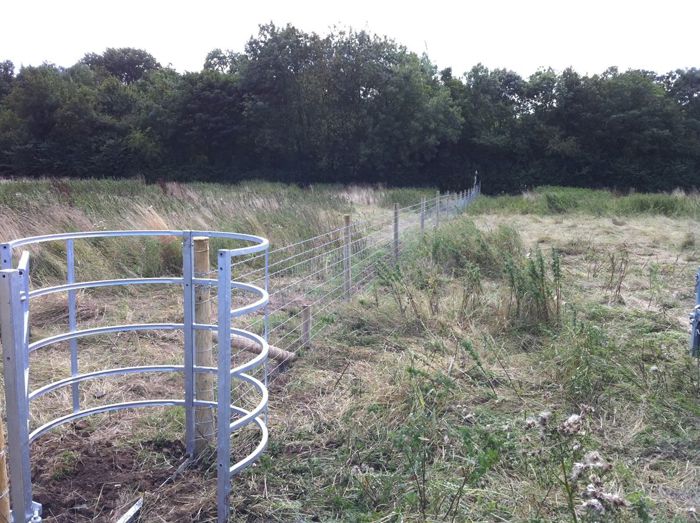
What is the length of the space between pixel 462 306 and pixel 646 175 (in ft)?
99.0

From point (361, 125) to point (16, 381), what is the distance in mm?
31448

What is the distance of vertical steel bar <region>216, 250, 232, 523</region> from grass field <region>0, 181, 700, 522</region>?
148 mm

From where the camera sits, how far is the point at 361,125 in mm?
32594

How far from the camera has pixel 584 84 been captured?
3216 centimetres

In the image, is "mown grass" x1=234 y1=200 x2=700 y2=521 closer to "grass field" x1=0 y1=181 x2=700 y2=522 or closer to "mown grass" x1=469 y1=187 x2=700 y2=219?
"grass field" x1=0 y1=181 x2=700 y2=522

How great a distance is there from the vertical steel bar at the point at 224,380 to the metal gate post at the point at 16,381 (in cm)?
66

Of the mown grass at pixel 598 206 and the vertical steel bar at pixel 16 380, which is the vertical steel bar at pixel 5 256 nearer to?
the vertical steel bar at pixel 16 380

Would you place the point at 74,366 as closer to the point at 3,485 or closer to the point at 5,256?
the point at 5,256

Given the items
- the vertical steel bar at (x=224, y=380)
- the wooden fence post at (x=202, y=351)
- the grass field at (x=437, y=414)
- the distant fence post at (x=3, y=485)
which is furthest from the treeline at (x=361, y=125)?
the distant fence post at (x=3, y=485)

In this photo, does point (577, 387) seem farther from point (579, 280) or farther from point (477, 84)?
point (477, 84)

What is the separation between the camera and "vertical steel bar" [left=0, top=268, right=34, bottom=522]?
2.05 metres

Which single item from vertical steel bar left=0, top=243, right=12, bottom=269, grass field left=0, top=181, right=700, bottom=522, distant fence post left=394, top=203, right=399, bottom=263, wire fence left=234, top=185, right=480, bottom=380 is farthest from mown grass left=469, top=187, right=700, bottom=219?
vertical steel bar left=0, top=243, right=12, bottom=269

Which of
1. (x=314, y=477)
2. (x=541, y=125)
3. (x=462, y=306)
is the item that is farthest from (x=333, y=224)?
(x=541, y=125)

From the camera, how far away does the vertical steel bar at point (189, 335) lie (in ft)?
9.59
